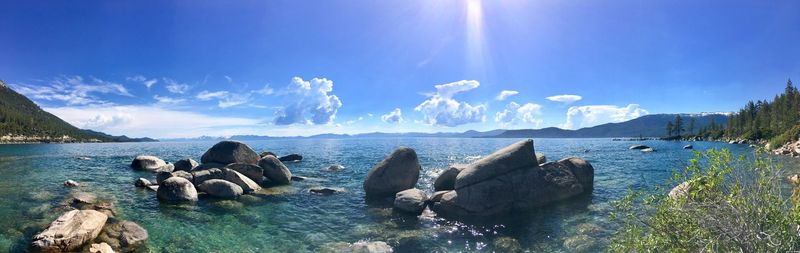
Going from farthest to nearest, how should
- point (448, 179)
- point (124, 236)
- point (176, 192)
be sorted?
point (448, 179)
point (176, 192)
point (124, 236)

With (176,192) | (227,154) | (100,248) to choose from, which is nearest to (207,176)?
(176,192)

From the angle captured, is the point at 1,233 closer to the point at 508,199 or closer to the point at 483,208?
the point at 483,208

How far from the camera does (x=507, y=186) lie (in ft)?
68.2

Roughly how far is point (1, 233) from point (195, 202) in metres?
8.34

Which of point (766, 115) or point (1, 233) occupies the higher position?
point (766, 115)

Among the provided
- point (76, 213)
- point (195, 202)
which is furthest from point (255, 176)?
point (76, 213)

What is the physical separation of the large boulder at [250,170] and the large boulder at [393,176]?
9.45 m

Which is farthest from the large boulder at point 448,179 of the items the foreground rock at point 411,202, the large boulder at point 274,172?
the large boulder at point 274,172

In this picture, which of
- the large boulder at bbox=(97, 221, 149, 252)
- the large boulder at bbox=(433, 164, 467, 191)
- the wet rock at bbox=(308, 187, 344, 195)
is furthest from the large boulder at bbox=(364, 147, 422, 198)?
the large boulder at bbox=(97, 221, 149, 252)

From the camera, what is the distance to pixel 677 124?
183m

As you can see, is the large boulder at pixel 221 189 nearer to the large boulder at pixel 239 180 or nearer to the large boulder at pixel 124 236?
the large boulder at pixel 239 180

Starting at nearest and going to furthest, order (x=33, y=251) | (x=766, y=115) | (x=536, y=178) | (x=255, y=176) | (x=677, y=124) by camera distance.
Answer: (x=33, y=251), (x=536, y=178), (x=255, y=176), (x=766, y=115), (x=677, y=124)

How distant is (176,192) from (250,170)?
729cm

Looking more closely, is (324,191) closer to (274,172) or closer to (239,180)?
(239,180)
